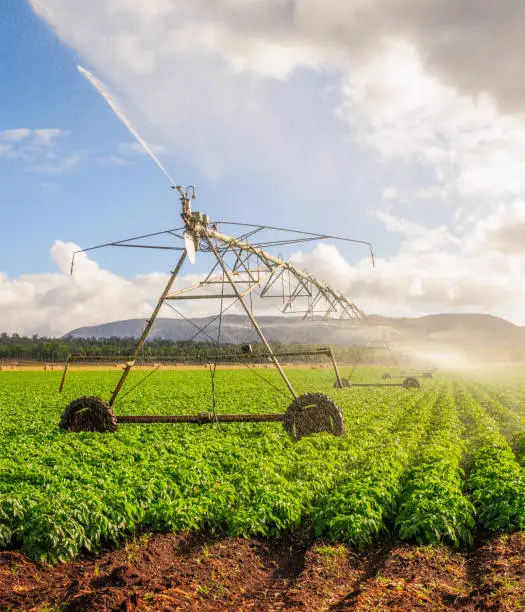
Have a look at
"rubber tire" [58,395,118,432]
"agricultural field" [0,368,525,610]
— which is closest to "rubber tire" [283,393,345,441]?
"agricultural field" [0,368,525,610]

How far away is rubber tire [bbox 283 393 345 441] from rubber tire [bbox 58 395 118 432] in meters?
5.43

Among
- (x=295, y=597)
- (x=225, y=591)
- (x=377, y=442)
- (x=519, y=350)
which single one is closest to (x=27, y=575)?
(x=225, y=591)

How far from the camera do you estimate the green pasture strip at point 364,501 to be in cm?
785

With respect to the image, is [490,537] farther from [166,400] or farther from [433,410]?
[166,400]

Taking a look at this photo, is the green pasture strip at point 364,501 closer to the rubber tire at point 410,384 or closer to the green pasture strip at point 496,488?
the green pasture strip at point 496,488

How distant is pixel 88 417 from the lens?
630 inches

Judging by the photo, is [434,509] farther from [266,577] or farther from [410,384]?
[410,384]

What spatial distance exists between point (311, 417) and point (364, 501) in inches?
251

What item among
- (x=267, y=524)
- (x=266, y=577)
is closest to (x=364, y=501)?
(x=267, y=524)

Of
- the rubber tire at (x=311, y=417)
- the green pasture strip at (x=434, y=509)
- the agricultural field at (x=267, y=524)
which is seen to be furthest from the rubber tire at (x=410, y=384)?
the green pasture strip at (x=434, y=509)

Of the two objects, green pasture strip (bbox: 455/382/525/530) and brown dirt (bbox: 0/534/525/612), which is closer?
brown dirt (bbox: 0/534/525/612)

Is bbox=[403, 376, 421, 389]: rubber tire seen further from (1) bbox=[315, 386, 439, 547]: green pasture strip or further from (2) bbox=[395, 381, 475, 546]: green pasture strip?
(2) bbox=[395, 381, 475, 546]: green pasture strip

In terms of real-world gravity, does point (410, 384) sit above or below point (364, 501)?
below

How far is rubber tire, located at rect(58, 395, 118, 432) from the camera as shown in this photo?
52.0ft
